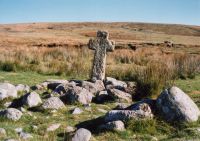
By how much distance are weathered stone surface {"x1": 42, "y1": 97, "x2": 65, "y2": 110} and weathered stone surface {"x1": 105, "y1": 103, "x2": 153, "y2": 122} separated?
1723 millimetres

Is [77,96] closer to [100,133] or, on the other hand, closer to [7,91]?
[7,91]

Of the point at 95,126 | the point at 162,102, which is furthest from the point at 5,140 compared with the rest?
the point at 162,102

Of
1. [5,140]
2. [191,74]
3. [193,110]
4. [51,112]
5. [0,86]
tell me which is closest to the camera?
[5,140]

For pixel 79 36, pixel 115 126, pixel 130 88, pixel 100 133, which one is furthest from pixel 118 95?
pixel 79 36

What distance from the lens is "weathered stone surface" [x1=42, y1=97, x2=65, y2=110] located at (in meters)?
9.86

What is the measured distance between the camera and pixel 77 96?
10.8 m

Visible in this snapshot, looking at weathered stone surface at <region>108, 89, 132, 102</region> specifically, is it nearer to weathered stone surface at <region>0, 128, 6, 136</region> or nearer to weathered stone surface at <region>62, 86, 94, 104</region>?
weathered stone surface at <region>62, 86, 94, 104</region>

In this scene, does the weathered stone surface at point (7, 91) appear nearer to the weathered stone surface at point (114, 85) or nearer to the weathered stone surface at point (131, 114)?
A: the weathered stone surface at point (114, 85)

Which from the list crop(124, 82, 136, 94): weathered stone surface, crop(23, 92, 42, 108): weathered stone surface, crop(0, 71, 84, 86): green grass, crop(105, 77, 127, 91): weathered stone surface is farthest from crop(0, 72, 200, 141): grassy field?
crop(0, 71, 84, 86): green grass

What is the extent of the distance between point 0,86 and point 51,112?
102 inches

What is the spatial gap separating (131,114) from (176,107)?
3.39 feet

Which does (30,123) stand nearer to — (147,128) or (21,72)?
(147,128)

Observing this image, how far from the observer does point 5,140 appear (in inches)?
287

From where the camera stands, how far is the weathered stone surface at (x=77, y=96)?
1076cm
